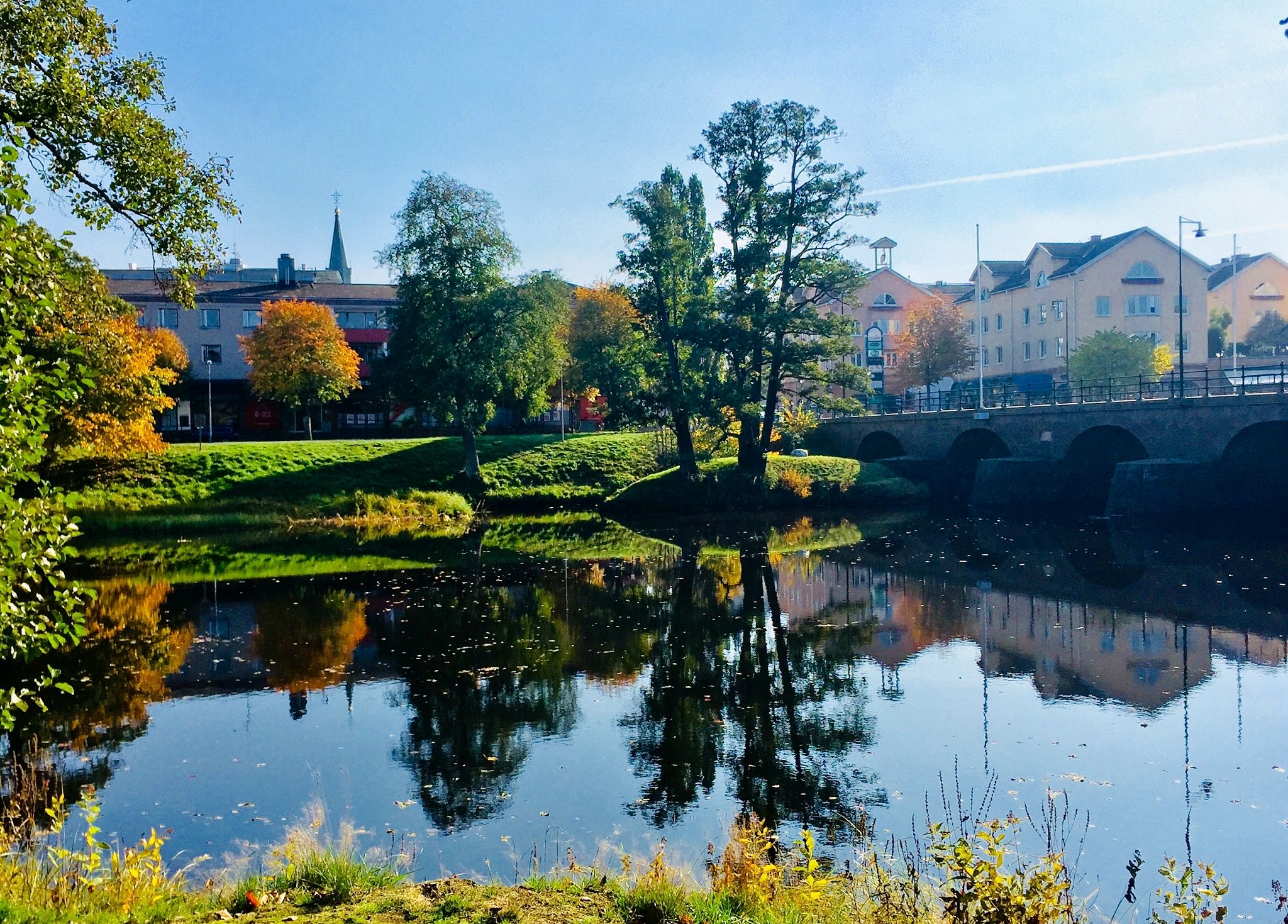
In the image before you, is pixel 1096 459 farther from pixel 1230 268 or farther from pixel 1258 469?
pixel 1230 268

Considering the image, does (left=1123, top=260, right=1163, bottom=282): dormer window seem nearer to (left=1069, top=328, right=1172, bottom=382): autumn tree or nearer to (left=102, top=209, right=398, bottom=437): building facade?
(left=1069, top=328, right=1172, bottom=382): autumn tree

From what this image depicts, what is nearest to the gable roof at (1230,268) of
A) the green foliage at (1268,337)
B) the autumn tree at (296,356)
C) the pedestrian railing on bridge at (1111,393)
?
the green foliage at (1268,337)

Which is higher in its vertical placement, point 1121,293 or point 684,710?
point 1121,293

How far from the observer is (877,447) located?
6275 centimetres

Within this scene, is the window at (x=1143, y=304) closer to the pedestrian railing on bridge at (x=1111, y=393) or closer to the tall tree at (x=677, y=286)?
the pedestrian railing on bridge at (x=1111, y=393)

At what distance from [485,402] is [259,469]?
1132 cm

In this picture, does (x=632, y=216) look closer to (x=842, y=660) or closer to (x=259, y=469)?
(x=259, y=469)

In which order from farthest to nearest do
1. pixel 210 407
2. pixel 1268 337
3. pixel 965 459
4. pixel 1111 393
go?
1. pixel 1268 337
2. pixel 210 407
3. pixel 965 459
4. pixel 1111 393

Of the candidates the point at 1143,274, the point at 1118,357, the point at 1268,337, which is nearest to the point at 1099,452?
the point at 1118,357

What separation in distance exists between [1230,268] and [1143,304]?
23273 millimetres

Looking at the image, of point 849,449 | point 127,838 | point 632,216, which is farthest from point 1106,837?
point 849,449

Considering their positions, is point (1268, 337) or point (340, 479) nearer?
point (340, 479)

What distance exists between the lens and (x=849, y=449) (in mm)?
62750

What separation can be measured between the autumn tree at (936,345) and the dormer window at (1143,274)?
12.4 meters
